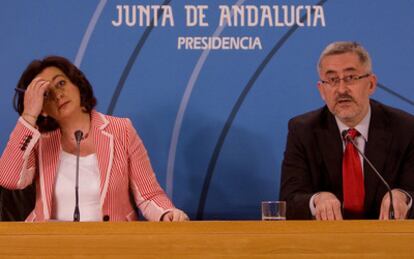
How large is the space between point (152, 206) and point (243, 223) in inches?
40.9

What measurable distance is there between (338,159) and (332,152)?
1.5 inches

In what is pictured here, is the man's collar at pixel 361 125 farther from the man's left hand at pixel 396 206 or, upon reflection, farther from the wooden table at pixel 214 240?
the wooden table at pixel 214 240

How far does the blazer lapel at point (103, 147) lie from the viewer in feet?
9.87

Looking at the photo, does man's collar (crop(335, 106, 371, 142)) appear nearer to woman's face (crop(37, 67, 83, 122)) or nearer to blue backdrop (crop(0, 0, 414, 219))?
blue backdrop (crop(0, 0, 414, 219))

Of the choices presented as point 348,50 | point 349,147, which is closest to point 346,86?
point 348,50

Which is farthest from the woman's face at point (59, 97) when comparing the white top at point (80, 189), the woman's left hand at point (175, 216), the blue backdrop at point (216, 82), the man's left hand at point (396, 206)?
the man's left hand at point (396, 206)

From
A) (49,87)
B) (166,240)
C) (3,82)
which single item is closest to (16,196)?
(49,87)

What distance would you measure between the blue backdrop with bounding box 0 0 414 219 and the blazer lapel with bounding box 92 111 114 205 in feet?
1.32

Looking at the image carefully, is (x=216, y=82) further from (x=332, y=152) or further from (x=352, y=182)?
(x=352, y=182)

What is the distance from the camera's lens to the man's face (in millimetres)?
3031

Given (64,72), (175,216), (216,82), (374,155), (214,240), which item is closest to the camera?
(214,240)

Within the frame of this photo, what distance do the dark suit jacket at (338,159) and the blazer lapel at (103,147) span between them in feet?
2.42

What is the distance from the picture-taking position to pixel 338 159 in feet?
9.92

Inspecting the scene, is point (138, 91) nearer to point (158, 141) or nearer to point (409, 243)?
point (158, 141)
